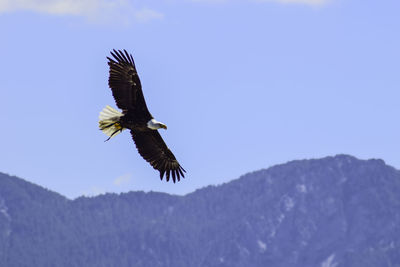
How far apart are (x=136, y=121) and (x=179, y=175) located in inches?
154

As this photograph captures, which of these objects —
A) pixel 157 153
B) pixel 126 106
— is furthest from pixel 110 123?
pixel 157 153

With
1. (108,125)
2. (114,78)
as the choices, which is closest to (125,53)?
(114,78)

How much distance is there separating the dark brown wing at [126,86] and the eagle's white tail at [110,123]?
0.49 meters

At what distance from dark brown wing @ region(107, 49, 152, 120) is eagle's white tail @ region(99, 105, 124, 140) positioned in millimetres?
490

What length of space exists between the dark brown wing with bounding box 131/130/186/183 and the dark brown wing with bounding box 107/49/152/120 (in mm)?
2413

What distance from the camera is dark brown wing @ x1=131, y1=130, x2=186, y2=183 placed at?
41.2 m

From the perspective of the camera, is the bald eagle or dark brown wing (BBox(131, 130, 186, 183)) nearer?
the bald eagle

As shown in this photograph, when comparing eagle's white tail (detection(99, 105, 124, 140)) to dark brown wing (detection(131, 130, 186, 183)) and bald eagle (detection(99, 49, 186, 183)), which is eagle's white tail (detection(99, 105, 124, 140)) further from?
dark brown wing (detection(131, 130, 186, 183))

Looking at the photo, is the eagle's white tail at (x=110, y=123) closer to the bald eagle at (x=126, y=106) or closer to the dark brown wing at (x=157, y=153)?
the bald eagle at (x=126, y=106)

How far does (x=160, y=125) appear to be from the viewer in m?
39.1

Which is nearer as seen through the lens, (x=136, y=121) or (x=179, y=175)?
(x=136, y=121)

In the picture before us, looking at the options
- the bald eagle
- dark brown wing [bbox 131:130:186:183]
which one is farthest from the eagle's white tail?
dark brown wing [bbox 131:130:186:183]

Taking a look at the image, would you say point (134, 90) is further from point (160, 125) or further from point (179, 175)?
point (179, 175)

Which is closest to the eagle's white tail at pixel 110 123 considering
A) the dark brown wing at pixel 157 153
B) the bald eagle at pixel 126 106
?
the bald eagle at pixel 126 106
